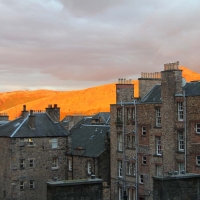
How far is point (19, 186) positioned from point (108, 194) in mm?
10540

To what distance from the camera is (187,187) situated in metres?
33.8

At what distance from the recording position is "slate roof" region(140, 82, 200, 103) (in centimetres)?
4522

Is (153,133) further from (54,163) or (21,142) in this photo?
(21,142)

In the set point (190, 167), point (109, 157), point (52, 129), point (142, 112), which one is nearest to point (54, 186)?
point (190, 167)

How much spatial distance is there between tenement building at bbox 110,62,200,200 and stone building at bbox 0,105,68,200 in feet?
27.1

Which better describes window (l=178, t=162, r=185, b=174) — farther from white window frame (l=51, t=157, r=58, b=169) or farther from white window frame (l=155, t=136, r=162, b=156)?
white window frame (l=51, t=157, r=58, b=169)

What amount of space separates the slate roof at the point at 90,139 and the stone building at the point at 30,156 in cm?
214

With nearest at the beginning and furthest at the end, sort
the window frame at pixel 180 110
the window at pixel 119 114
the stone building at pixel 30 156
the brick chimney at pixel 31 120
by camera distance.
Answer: the window frame at pixel 180 110, the window at pixel 119 114, the stone building at pixel 30 156, the brick chimney at pixel 31 120

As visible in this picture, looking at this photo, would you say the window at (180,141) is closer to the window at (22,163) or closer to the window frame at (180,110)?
the window frame at (180,110)

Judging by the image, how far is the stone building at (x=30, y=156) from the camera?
2203 inches

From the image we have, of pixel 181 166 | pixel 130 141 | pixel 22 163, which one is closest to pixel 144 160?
pixel 130 141

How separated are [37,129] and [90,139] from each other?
6.50 metres

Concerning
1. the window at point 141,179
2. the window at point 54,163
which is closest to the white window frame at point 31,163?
the window at point 54,163

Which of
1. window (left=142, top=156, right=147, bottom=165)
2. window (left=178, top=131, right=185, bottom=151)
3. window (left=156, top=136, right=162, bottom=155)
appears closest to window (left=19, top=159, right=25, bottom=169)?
window (left=142, top=156, right=147, bottom=165)
